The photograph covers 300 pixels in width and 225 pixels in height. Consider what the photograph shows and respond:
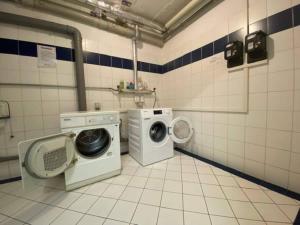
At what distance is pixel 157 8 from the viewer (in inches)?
89.0

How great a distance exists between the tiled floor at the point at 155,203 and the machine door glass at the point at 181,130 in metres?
0.57

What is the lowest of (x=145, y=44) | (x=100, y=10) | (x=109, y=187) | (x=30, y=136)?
(x=109, y=187)

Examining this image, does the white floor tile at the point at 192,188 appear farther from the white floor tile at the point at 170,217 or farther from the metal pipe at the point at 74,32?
the metal pipe at the point at 74,32

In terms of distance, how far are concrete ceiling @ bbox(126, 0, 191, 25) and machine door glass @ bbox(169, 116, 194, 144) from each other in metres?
1.83

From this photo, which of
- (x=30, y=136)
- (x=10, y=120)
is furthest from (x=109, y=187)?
(x=10, y=120)

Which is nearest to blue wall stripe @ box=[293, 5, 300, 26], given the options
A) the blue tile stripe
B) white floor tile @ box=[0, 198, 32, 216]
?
the blue tile stripe

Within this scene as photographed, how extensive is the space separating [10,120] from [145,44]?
2.50 m

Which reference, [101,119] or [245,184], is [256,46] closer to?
[245,184]

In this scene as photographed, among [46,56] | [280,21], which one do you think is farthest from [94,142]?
[280,21]

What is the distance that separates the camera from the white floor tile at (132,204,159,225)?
3.46ft

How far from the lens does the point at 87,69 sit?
87.4 inches

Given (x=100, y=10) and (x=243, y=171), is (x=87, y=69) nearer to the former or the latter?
(x=100, y=10)

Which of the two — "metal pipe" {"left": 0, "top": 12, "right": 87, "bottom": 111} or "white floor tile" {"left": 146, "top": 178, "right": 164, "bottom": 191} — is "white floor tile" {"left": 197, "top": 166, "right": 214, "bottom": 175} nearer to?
"white floor tile" {"left": 146, "top": 178, "right": 164, "bottom": 191}

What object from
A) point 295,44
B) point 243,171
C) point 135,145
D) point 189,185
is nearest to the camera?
point 295,44
